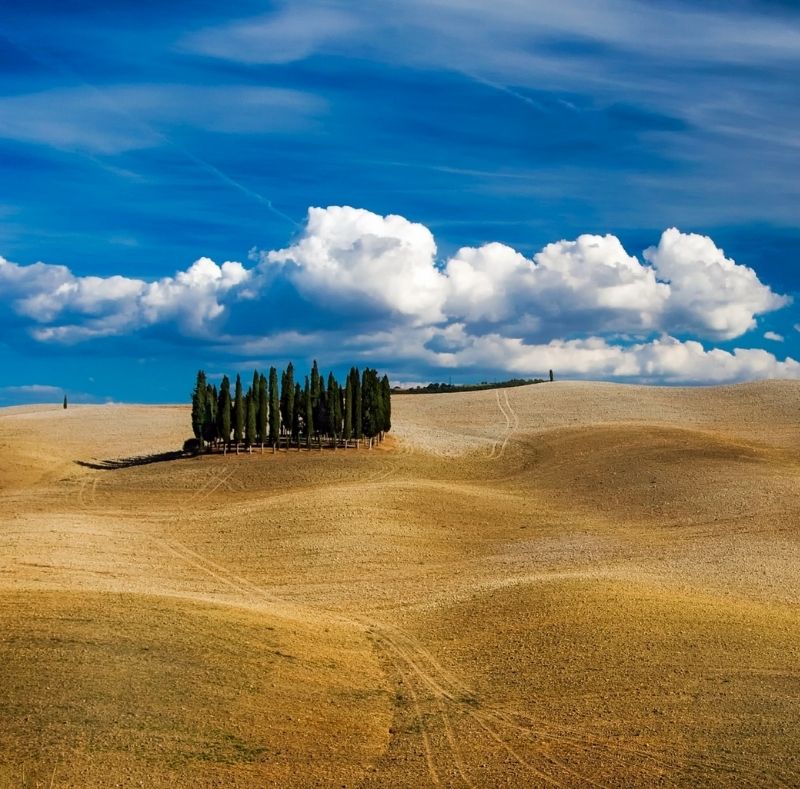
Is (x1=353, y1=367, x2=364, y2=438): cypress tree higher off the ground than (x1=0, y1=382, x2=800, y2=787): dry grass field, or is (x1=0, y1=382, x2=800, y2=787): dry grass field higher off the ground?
(x1=353, y1=367, x2=364, y2=438): cypress tree

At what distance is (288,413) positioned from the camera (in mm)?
61250

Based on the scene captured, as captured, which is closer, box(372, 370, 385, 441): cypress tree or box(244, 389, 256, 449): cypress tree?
box(244, 389, 256, 449): cypress tree

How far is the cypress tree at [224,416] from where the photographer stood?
6012cm

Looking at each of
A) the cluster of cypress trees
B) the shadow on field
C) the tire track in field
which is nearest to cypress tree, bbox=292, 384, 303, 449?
the cluster of cypress trees

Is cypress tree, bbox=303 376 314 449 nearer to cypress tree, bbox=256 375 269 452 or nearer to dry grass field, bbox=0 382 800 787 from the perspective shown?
cypress tree, bbox=256 375 269 452

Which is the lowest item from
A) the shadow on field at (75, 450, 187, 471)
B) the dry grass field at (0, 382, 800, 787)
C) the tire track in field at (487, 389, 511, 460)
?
the dry grass field at (0, 382, 800, 787)

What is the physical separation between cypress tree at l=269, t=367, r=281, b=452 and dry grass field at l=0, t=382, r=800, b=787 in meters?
5.24

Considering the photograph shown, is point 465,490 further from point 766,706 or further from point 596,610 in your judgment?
point 766,706

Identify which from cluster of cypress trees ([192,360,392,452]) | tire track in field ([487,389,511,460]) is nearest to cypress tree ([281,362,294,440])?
cluster of cypress trees ([192,360,392,452])

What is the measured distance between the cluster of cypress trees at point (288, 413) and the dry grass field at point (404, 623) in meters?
4.96

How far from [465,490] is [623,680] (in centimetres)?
2896

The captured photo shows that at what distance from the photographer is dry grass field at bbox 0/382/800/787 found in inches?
581

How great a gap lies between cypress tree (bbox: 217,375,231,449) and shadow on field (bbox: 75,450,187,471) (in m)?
3.24

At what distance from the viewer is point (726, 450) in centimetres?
5444
